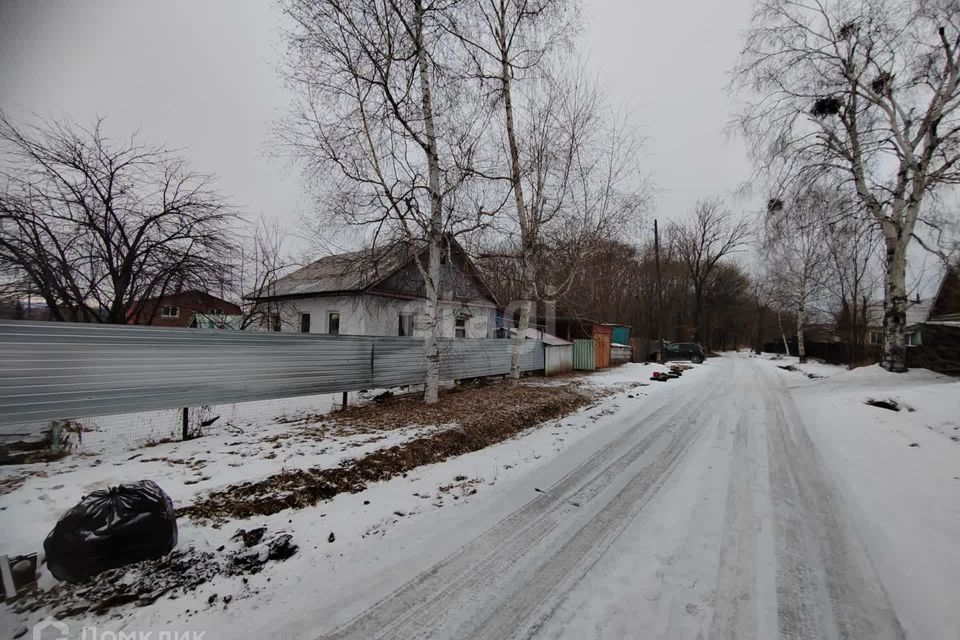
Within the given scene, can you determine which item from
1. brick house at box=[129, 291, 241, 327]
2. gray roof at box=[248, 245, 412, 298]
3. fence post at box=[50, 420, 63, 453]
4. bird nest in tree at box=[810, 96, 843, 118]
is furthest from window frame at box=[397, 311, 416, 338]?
bird nest in tree at box=[810, 96, 843, 118]

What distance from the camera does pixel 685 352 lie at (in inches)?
992

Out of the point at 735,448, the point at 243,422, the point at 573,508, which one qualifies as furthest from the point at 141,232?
the point at 735,448

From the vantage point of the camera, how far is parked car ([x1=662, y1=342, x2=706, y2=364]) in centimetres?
2450

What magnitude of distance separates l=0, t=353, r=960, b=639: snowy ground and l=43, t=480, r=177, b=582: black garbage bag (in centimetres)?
30

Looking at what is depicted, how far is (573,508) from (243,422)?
18.8 ft

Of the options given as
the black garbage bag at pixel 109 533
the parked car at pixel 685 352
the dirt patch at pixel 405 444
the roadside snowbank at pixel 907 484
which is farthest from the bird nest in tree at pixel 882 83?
the black garbage bag at pixel 109 533

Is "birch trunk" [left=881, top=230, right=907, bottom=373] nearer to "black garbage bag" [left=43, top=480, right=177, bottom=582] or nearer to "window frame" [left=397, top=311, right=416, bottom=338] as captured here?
"window frame" [left=397, top=311, right=416, bottom=338]

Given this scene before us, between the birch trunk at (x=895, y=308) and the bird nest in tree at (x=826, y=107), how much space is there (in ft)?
13.4

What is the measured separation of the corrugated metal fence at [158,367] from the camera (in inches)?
160

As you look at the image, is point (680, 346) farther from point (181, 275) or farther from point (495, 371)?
point (181, 275)

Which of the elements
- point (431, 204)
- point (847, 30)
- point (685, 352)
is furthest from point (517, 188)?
point (685, 352)

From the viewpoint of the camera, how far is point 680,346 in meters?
25.3

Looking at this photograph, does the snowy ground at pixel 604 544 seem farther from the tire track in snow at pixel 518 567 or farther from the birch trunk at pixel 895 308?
the birch trunk at pixel 895 308

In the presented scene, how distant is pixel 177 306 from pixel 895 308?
1877 cm
